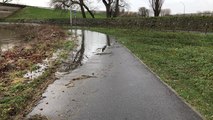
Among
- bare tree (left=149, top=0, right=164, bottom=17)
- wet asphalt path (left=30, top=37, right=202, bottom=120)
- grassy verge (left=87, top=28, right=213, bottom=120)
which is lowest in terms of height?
wet asphalt path (left=30, top=37, right=202, bottom=120)

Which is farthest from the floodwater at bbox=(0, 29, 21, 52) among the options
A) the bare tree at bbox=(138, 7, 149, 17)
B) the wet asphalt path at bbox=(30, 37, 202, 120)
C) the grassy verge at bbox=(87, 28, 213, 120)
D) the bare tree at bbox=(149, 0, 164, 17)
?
the bare tree at bbox=(138, 7, 149, 17)

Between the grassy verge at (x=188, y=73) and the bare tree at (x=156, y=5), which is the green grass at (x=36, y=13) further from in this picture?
the grassy verge at (x=188, y=73)

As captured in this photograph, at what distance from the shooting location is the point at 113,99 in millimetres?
8555

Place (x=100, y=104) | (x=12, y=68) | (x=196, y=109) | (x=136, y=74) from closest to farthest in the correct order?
(x=196, y=109)
(x=100, y=104)
(x=136, y=74)
(x=12, y=68)

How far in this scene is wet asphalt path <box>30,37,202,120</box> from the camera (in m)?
7.30

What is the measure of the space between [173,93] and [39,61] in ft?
26.5

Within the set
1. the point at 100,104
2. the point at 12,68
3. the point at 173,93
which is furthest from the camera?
the point at 12,68

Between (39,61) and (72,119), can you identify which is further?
(39,61)

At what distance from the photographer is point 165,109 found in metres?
7.63

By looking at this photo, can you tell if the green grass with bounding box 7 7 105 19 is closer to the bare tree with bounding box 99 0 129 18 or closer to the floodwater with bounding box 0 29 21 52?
the bare tree with bounding box 99 0 129 18

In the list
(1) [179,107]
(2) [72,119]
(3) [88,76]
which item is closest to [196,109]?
(1) [179,107]

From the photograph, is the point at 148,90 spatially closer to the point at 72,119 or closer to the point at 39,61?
the point at 72,119

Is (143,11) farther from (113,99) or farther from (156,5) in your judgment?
(113,99)

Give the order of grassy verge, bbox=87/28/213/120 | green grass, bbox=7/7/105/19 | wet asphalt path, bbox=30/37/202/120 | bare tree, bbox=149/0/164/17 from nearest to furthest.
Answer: wet asphalt path, bbox=30/37/202/120 → grassy verge, bbox=87/28/213/120 → bare tree, bbox=149/0/164/17 → green grass, bbox=7/7/105/19
